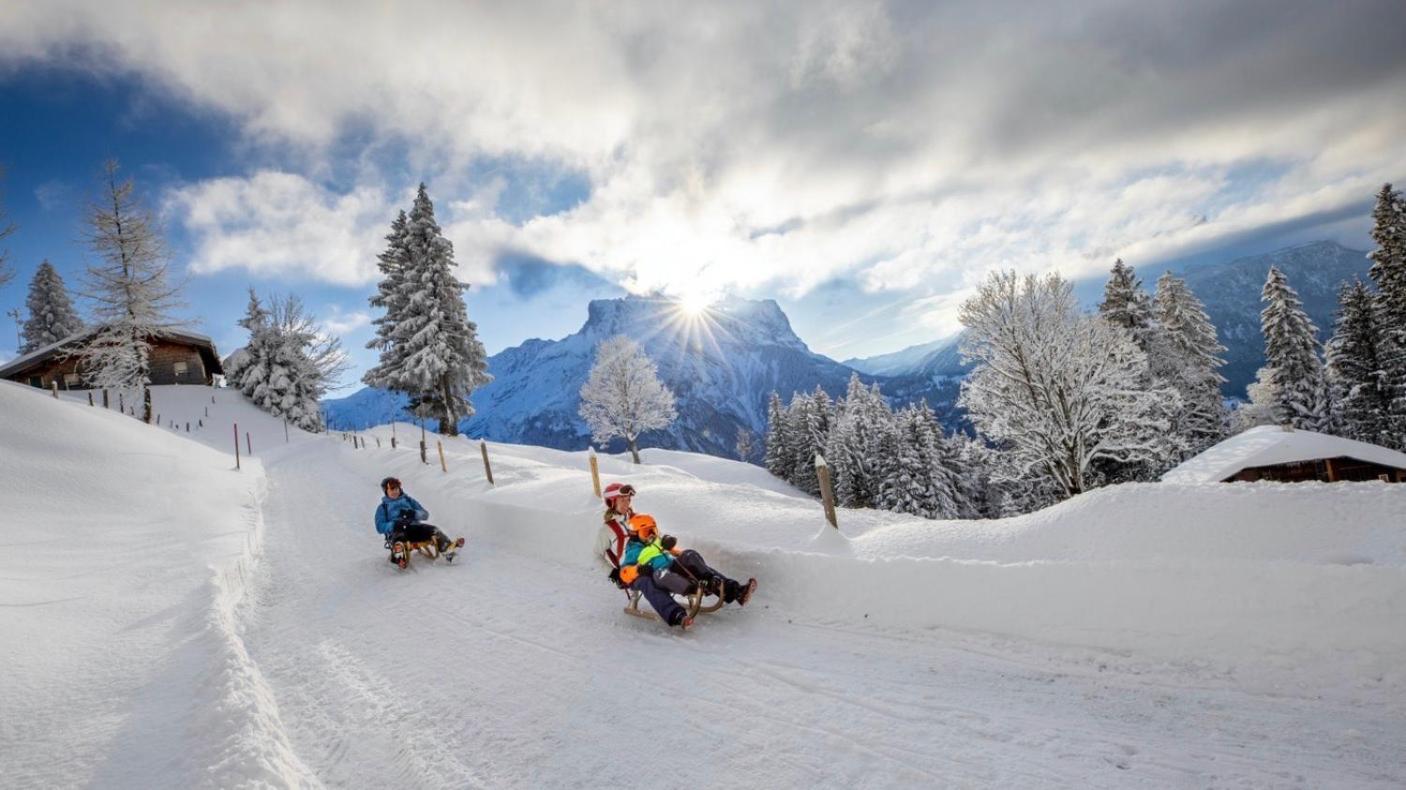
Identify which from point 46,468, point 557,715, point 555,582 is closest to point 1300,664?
point 557,715

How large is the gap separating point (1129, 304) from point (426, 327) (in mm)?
38976

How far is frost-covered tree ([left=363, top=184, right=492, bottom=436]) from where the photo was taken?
31469 millimetres

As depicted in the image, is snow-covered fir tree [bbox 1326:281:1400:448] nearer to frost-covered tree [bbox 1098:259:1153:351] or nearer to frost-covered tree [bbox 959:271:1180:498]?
frost-covered tree [bbox 1098:259:1153:351]

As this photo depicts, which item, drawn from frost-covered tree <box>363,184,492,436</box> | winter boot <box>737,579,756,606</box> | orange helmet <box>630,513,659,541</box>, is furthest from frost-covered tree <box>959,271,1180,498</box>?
frost-covered tree <box>363,184,492,436</box>

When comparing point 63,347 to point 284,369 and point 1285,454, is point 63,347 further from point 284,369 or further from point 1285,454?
point 1285,454

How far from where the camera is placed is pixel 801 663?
5.26 m

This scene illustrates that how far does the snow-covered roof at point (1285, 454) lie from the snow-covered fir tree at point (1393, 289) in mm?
10343

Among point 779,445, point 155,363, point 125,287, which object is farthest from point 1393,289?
point 155,363

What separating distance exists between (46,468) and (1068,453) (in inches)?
1073

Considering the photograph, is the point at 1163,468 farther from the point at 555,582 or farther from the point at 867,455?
the point at 555,582

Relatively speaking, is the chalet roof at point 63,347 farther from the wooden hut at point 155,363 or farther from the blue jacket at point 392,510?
the blue jacket at point 392,510

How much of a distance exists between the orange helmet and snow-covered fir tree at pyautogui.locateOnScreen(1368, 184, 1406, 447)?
3425 cm

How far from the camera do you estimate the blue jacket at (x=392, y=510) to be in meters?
9.88

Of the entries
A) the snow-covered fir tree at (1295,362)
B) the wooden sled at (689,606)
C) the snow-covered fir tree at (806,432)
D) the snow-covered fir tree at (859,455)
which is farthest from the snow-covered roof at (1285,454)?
the snow-covered fir tree at (806,432)
